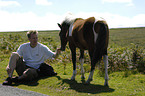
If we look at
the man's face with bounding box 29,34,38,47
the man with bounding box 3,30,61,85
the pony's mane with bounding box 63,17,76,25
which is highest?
the pony's mane with bounding box 63,17,76,25

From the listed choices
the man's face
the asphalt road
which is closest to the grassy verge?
the asphalt road

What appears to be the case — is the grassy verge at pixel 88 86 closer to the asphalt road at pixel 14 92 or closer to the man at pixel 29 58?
the man at pixel 29 58

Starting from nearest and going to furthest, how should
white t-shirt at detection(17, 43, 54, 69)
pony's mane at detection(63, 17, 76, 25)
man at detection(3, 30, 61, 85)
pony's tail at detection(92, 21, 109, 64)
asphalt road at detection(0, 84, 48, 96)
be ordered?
asphalt road at detection(0, 84, 48, 96)
pony's tail at detection(92, 21, 109, 64)
man at detection(3, 30, 61, 85)
pony's mane at detection(63, 17, 76, 25)
white t-shirt at detection(17, 43, 54, 69)

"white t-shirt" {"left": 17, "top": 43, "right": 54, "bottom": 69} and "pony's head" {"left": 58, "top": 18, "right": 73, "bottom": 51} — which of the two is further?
"white t-shirt" {"left": 17, "top": 43, "right": 54, "bottom": 69}

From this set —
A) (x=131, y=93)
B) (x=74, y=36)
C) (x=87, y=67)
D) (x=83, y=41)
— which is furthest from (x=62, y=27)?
(x=131, y=93)

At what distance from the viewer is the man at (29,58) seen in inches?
254

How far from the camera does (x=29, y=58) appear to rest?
22.6ft

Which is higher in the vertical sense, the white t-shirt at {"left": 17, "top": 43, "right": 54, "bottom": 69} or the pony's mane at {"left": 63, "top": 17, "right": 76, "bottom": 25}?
the pony's mane at {"left": 63, "top": 17, "right": 76, "bottom": 25}

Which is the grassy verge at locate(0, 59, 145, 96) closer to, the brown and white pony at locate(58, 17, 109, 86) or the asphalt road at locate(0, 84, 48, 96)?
the brown and white pony at locate(58, 17, 109, 86)

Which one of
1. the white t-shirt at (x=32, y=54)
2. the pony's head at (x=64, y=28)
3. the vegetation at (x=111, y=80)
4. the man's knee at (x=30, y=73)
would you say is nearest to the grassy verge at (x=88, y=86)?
the vegetation at (x=111, y=80)

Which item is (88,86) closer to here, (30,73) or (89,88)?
(89,88)

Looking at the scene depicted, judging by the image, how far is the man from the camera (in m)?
6.44

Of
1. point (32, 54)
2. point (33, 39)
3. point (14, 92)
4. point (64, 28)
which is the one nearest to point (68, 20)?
point (64, 28)

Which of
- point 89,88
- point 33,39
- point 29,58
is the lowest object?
point 89,88
